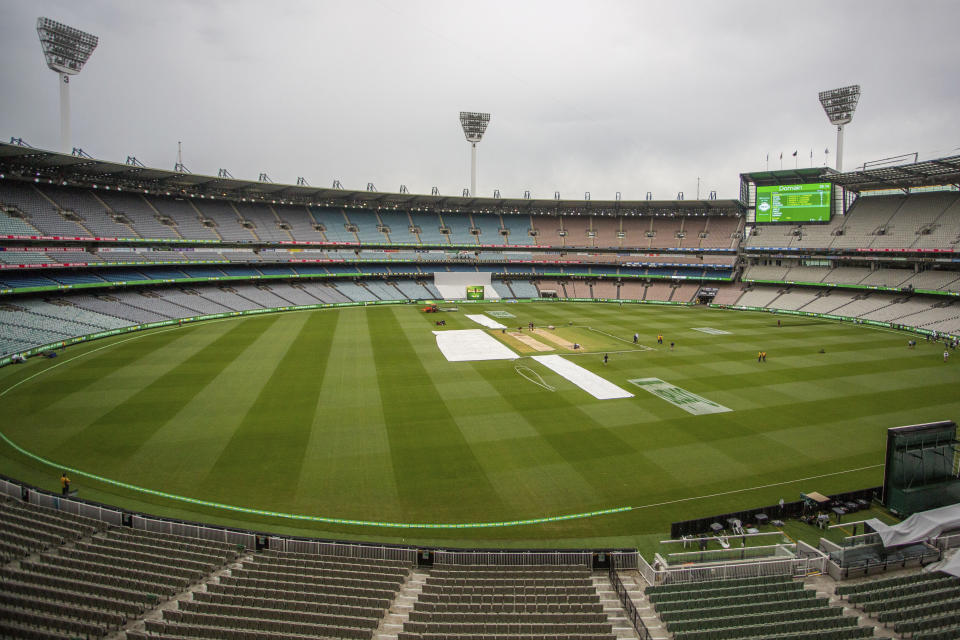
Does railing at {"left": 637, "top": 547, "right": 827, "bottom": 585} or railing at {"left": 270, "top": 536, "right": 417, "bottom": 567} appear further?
railing at {"left": 270, "top": 536, "right": 417, "bottom": 567}

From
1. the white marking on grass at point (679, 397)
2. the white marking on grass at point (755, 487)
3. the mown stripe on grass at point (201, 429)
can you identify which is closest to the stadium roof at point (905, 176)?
the white marking on grass at point (679, 397)

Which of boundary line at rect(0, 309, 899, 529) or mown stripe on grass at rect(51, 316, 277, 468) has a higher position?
mown stripe on grass at rect(51, 316, 277, 468)

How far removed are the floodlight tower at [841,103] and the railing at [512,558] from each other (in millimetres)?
78996

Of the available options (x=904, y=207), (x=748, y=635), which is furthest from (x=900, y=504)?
(x=904, y=207)

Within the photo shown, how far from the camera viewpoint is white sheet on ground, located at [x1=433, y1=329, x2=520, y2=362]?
38094 mm

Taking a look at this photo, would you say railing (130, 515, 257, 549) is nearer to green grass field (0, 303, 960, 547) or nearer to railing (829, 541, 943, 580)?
green grass field (0, 303, 960, 547)

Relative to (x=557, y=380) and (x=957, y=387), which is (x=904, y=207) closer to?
(x=957, y=387)

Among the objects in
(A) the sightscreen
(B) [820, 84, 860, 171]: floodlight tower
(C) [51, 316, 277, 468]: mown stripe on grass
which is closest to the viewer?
(C) [51, 316, 277, 468]: mown stripe on grass

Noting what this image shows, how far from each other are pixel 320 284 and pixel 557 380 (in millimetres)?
51288

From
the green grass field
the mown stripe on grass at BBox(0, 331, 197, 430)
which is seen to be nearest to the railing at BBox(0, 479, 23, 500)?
the green grass field

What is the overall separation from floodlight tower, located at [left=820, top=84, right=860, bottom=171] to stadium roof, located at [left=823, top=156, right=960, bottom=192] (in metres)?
6.97

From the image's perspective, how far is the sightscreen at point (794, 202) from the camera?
237 feet

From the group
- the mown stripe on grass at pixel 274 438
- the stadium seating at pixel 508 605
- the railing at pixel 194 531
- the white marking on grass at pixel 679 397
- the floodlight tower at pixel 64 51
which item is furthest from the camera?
the floodlight tower at pixel 64 51

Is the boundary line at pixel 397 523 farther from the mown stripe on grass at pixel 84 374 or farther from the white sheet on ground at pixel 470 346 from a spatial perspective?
the white sheet on ground at pixel 470 346
